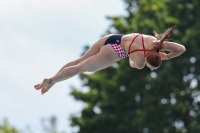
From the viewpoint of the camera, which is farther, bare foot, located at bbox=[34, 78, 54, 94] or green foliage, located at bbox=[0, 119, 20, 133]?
green foliage, located at bbox=[0, 119, 20, 133]

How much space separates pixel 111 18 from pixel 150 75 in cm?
398

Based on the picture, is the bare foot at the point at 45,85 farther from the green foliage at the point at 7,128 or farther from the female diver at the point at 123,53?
the green foliage at the point at 7,128

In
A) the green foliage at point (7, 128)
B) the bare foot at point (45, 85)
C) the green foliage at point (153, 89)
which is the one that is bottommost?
the green foliage at point (7, 128)

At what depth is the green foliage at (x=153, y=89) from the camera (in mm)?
27250

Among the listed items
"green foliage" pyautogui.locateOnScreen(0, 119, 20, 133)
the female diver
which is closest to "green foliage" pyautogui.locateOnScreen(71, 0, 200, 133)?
the female diver

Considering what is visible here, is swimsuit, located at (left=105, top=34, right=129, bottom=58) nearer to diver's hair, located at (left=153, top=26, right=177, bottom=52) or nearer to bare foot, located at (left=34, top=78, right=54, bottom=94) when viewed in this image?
diver's hair, located at (left=153, top=26, right=177, bottom=52)

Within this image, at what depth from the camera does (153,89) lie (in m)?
27.1

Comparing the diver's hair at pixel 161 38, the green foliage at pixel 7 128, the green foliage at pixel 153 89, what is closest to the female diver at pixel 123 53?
the diver's hair at pixel 161 38

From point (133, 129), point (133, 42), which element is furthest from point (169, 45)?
point (133, 129)

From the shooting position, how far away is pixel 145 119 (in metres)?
27.8

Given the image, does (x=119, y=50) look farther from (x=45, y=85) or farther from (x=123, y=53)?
(x=45, y=85)

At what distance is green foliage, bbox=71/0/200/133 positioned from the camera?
27.2 m

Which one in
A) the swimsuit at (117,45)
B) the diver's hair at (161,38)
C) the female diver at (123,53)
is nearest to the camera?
the diver's hair at (161,38)

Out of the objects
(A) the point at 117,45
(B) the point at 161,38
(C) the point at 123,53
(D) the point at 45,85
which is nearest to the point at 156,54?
(B) the point at 161,38
